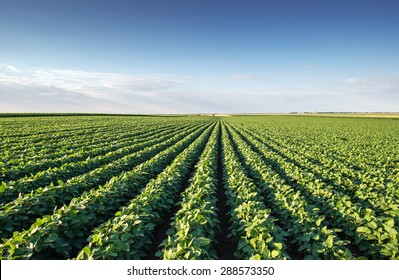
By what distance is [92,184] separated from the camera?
329 inches

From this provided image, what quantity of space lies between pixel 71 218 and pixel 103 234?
1235 mm

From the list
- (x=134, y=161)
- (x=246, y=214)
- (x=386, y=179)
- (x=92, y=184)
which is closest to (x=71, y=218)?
(x=92, y=184)

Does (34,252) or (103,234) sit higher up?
(103,234)

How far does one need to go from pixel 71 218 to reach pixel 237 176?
5980mm

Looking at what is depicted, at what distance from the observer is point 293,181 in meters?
9.77

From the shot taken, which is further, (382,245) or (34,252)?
(382,245)

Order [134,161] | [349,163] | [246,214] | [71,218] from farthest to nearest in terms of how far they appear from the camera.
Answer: [349,163] < [134,161] < [246,214] < [71,218]
